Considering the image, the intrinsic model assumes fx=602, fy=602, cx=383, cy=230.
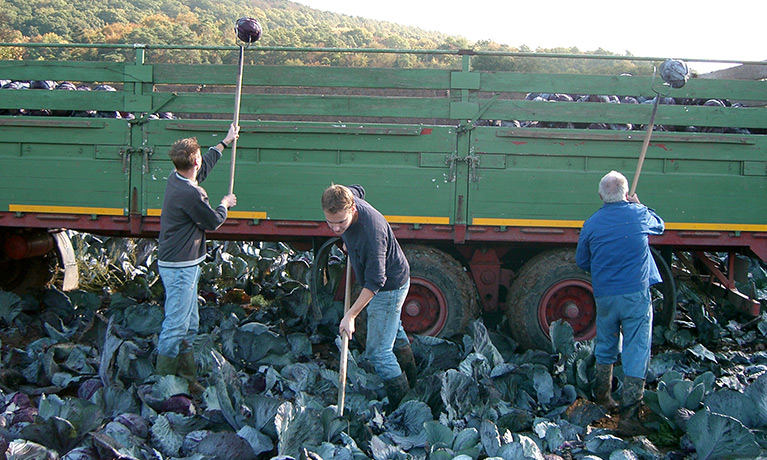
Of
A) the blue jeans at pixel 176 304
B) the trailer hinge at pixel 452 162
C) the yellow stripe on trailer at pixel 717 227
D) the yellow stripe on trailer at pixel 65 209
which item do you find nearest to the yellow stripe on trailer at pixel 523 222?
the trailer hinge at pixel 452 162

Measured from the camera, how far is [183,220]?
13.8ft

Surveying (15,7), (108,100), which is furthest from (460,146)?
(15,7)

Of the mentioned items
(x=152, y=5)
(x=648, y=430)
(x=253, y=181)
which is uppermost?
(x=152, y=5)

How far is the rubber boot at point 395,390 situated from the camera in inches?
162

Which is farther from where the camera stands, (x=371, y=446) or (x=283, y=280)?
(x=283, y=280)

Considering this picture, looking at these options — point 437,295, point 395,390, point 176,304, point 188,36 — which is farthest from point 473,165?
point 188,36

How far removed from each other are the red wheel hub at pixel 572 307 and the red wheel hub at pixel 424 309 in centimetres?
91

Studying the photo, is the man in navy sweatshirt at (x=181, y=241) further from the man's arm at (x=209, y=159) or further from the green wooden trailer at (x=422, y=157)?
the green wooden trailer at (x=422, y=157)

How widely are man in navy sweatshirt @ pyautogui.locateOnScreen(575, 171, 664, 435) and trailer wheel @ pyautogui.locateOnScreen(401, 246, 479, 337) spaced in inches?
58.2

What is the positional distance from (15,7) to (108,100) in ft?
140

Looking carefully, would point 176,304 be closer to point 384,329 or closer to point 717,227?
point 384,329

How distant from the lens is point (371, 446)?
3.40m

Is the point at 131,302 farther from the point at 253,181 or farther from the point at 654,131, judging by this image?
the point at 654,131

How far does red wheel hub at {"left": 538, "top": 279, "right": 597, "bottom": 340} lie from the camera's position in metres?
5.47
